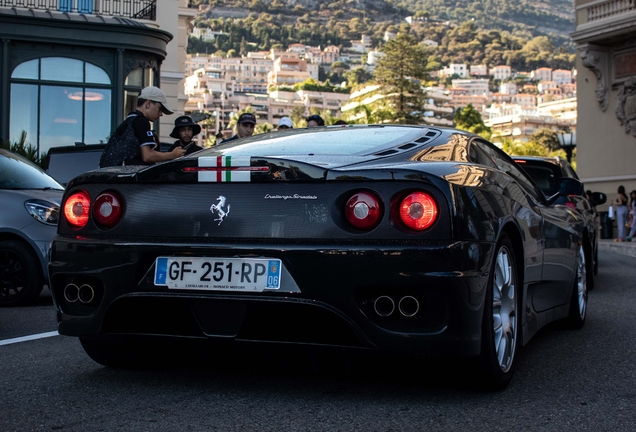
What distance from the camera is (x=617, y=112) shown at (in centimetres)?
3144

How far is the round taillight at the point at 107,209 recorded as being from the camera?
4.10 metres

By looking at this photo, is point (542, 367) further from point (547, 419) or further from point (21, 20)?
point (21, 20)

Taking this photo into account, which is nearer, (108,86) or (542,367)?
(542,367)

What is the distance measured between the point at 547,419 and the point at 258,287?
1261mm

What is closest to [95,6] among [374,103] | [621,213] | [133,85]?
[133,85]

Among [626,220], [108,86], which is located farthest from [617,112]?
[108,86]

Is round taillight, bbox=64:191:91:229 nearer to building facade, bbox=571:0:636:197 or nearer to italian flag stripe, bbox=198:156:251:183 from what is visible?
italian flag stripe, bbox=198:156:251:183

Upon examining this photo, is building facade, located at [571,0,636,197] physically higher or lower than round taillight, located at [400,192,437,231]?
higher

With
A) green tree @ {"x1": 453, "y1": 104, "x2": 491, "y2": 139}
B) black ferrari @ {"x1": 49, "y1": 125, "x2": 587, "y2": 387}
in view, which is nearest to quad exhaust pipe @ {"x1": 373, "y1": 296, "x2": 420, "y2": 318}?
black ferrari @ {"x1": 49, "y1": 125, "x2": 587, "y2": 387}

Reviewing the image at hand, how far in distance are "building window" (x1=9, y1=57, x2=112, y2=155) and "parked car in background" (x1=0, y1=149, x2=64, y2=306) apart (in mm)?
16879

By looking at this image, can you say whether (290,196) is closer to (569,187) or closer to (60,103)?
(569,187)

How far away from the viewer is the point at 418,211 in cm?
371

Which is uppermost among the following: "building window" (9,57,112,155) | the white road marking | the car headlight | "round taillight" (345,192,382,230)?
"building window" (9,57,112,155)

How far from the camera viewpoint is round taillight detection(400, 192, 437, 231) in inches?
146
